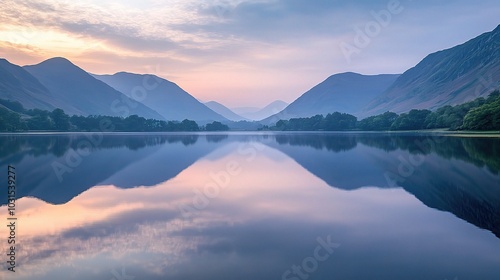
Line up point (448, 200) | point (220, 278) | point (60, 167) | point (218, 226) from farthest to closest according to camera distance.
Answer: point (60, 167), point (448, 200), point (218, 226), point (220, 278)

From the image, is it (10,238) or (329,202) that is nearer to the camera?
(10,238)

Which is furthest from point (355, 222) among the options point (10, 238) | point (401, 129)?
point (401, 129)

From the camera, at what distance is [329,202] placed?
24.6m

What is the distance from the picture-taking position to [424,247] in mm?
14977

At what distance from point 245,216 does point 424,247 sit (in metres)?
9.49

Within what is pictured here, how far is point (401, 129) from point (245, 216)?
195309 mm

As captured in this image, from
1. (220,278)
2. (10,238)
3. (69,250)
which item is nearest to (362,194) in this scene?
(220,278)

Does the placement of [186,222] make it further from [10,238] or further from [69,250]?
[10,238]

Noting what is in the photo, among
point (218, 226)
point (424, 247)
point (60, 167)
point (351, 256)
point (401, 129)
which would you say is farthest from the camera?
point (401, 129)

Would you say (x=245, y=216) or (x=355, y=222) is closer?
(x=355, y=222)

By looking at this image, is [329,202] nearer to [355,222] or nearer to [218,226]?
[355,222]

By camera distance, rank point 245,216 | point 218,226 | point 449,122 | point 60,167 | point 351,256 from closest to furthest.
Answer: point 351,256
point 218,226
point 245,216
point 60,167
point 449,122

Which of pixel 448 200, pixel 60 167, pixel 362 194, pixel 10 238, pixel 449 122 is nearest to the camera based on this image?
pixel 10 238

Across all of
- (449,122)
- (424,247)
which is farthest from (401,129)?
(424,247)
